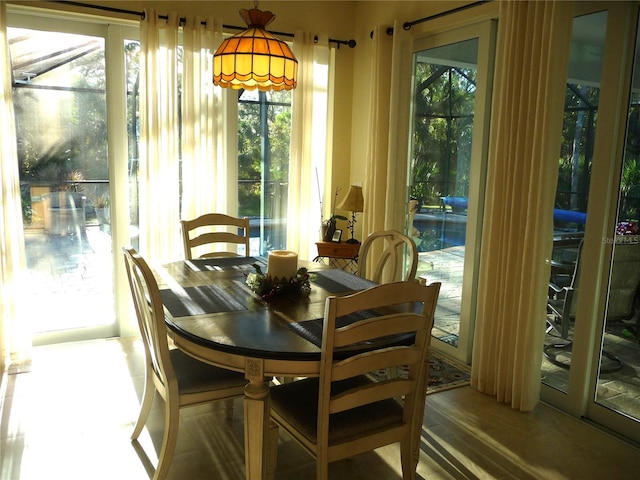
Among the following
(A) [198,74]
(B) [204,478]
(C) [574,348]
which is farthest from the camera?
(A) [198,74]

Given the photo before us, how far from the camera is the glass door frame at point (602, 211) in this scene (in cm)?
272

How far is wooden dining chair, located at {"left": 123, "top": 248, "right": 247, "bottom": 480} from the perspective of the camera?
7.09 ft

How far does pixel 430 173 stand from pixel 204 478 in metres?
2.57

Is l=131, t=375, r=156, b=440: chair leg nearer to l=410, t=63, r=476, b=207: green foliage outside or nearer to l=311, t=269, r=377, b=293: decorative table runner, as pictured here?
l=311, t=269, r=377, b=293: decorative table runner

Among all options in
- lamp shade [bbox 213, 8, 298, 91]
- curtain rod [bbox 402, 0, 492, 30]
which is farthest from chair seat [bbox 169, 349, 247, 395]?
curtain rod [bbox 402, 0, 492, 30]

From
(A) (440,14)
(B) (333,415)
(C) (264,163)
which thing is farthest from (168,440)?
(A) (440,14)

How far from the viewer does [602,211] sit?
282 cm

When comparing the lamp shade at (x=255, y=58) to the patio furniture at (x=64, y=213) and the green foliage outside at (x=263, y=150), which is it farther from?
the patio furniture at (x=64, y=213)

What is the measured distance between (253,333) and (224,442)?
93 centimetres

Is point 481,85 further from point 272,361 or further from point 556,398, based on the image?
point 272,361

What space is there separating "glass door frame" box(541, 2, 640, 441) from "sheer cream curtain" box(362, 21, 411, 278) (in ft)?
4.41

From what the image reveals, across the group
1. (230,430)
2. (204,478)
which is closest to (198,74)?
(230,430)

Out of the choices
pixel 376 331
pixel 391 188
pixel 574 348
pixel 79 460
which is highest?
pixel 391 188

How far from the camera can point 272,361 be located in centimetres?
191
